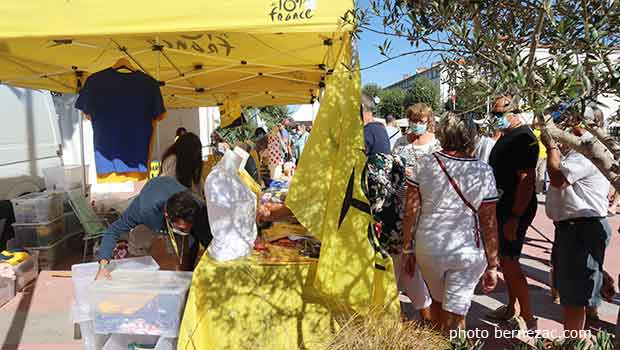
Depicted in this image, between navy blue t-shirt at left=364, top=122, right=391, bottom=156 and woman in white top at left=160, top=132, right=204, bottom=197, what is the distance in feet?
4.62

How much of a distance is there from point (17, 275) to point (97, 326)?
2.43m

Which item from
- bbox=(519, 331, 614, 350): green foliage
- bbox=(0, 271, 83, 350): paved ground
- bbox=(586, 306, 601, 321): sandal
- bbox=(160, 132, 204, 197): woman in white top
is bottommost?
bbox=(0, 271, 83, 350): paved ground

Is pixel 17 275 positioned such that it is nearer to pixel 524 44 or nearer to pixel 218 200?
pixel 218 200

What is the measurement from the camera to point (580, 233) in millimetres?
2809

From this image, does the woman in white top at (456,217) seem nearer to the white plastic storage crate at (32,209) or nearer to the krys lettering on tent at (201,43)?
the krys lettering on tent at (201,43)

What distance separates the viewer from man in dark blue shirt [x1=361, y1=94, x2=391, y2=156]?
343 centimetres

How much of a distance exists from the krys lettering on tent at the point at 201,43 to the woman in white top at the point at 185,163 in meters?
1.19

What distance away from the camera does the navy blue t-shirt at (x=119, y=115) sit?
11.6ft

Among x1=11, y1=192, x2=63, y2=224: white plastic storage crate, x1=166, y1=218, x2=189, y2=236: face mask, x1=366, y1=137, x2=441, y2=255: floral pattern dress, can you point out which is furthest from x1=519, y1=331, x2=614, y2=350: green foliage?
x1=11, y1=192, x2=63, y2=224: white plastic storage crate

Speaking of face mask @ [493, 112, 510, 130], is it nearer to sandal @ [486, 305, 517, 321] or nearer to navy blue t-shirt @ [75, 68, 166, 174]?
sandal @ [486, 305, 517, 321]

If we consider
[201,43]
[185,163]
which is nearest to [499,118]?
[185,163]

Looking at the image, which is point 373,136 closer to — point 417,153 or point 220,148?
point 417,153

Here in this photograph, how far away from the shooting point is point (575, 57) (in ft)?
4.02

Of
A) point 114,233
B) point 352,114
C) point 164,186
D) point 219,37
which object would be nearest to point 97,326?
point 114,233
